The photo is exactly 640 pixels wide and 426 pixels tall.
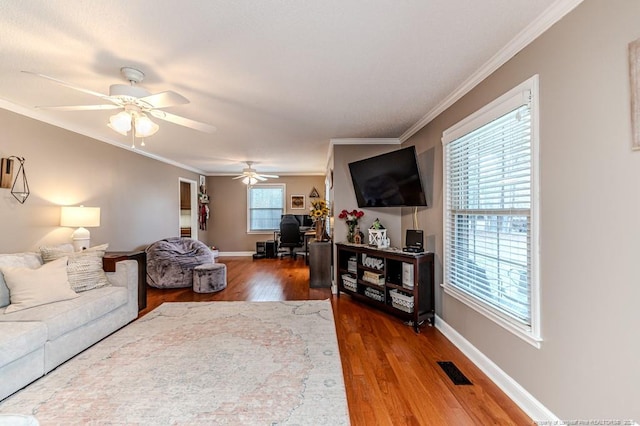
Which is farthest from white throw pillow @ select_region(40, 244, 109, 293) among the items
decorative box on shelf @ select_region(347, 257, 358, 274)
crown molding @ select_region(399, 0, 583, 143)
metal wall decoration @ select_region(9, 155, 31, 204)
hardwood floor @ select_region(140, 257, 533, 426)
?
crown molding @ select_region(399, 0, 583, 143)

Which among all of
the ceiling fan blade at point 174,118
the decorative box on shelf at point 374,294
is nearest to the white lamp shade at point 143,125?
the ceiling fan blade at point 174,118

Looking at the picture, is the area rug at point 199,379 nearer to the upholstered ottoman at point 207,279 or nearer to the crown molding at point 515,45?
the upholstered ottoman at point 207,279

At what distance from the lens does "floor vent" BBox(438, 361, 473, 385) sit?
2099mm

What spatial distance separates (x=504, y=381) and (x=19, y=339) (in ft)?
10.9

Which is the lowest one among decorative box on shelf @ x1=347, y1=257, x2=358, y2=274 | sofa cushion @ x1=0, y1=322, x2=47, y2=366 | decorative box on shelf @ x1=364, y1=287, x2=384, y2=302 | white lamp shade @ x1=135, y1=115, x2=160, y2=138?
decorative box on shelf @ x1=364, y1=287, x2=384, y2=302

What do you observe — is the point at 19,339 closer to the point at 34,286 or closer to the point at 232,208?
the point at 34,286

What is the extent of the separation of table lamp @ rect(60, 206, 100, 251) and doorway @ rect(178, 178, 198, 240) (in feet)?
11.8

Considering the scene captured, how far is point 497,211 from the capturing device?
210cm

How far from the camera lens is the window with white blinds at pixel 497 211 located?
178cm

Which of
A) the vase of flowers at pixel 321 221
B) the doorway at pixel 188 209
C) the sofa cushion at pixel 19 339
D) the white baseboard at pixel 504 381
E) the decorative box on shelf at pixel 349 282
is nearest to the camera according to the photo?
the white baseboard at pixel 504 381

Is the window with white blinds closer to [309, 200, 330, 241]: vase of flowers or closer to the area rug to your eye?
the area rug

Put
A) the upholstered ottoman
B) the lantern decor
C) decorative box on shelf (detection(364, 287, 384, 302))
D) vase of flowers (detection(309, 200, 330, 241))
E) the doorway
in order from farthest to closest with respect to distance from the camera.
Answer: the doorway, vase of flowers (detection(309, 200, 330, 241)), the upholstered ottoman, the lantern decor, decorative box on shelf (detection(364, 287, 384, 302))

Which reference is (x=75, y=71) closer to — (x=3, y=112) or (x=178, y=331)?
(x=3, y=112)

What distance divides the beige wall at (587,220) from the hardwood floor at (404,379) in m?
0.31
